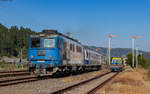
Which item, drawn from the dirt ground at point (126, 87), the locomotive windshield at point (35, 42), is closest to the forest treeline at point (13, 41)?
the locomotive windshield at point (35, 42)

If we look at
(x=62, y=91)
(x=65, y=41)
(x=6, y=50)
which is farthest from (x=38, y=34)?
(x=6, y=50)

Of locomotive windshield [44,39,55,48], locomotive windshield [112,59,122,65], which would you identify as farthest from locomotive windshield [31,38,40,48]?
locomotive windshield [112,59,122,65]

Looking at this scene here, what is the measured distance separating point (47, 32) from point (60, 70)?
338 cm

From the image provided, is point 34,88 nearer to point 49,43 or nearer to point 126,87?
point 126,87

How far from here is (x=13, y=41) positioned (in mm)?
109438

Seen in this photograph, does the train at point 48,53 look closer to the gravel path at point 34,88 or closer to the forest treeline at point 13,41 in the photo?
the gravel path at point 34,88

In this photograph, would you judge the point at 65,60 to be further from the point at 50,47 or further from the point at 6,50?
the point at 6,50

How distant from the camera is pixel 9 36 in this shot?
110 meters

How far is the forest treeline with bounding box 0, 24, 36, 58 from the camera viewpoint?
340ft

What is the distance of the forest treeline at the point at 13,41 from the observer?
10356 cm

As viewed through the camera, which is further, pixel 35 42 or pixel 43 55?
pixel 35 42

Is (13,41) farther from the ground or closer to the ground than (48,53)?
farther from the ground

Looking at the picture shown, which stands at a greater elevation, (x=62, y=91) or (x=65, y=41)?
Answer: (x=65, y=41)

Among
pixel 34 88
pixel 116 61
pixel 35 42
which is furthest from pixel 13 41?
pixel 34 88
